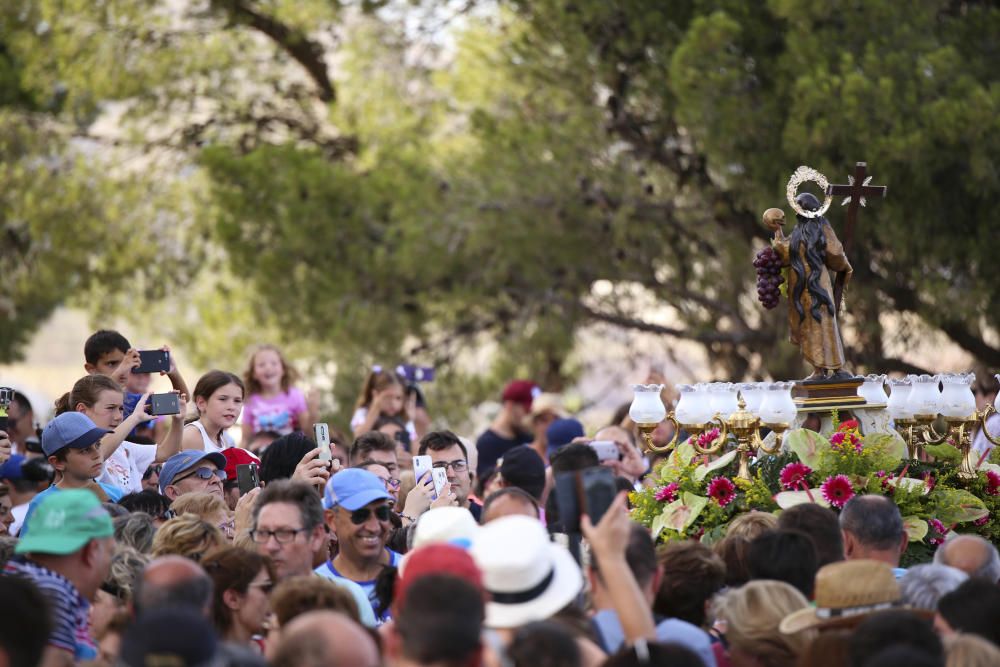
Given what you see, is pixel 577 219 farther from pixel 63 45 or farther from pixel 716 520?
pixel 716 520

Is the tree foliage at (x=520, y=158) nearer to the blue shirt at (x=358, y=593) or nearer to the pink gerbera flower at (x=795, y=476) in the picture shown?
the pink gerbera flower at (x=795, y=476)

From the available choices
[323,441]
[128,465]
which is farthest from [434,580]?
[128,465]

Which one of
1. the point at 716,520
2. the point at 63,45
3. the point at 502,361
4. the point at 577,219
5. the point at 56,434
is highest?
the point at 63,45

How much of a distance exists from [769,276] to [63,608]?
15.8ft

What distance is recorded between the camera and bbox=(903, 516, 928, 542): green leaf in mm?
7824

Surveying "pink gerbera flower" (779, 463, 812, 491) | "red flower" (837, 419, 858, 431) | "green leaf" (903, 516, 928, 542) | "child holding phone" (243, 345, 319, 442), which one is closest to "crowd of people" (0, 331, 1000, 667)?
"green leaf" (903, 516, 928, 542)

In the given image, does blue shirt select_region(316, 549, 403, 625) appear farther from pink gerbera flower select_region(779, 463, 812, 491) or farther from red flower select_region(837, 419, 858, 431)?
red flower select_region(837, 419, 858, 431)

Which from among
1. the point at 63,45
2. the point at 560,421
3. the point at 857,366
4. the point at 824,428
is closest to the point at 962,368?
the point at 857,366

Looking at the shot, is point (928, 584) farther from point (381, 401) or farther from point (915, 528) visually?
point (381, 401)

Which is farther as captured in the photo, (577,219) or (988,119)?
(577,219)

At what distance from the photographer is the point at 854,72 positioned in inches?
539

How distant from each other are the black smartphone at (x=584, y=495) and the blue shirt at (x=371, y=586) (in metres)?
1.21

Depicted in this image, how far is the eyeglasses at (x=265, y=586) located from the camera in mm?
5752

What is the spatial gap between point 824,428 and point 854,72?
577cm
